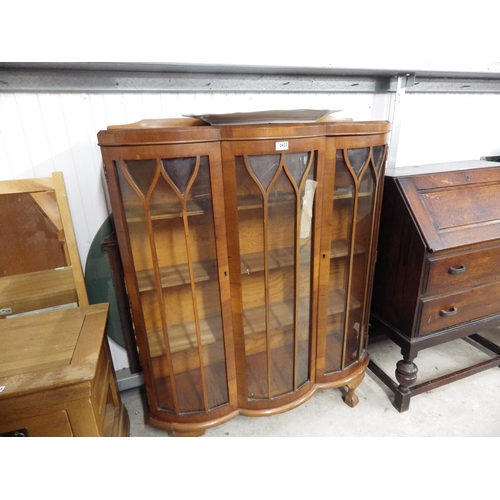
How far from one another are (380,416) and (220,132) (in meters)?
1.50

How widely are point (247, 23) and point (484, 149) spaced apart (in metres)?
1.78

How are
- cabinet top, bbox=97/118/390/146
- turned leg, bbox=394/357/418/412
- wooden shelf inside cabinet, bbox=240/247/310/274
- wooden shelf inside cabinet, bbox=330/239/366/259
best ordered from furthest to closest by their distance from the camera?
1. turned leg, bbox=394/357/418/412
2. wooden shelf inside cabinet, bbox=330/239/366/259
3. wooden shelf inside cabinet, bbox=240/247/310/274
4. cabinet top, bbox=97/118/390/146

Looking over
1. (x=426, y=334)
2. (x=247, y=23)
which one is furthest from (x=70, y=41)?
(x=426, y=334)

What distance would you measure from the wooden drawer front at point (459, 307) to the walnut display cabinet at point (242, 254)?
26cm

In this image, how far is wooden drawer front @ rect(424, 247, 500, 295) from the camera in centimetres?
138

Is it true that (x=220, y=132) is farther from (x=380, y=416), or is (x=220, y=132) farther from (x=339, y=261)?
(x=380, y=416)

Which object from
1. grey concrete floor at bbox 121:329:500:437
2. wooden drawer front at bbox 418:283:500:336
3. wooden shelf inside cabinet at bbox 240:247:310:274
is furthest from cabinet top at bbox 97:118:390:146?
grey concrete floor at bbox 121:329:500:437

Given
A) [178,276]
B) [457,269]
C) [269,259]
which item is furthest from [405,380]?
[178,276]

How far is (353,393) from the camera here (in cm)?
162

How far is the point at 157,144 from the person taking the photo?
951mm

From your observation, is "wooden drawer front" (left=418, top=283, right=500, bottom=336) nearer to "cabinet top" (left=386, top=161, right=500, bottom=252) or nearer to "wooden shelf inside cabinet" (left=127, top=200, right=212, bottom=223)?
"cabinet top" (left=386, top=161, right=500, bottom=252)

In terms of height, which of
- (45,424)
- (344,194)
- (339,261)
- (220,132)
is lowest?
(45,424)

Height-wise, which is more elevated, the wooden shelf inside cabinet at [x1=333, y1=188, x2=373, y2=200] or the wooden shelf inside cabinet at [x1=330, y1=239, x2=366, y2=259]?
the wooden shelf inside cabinet at [x1=333, y1=188, x2=373, y2=200]

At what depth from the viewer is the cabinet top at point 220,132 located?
944 mm
